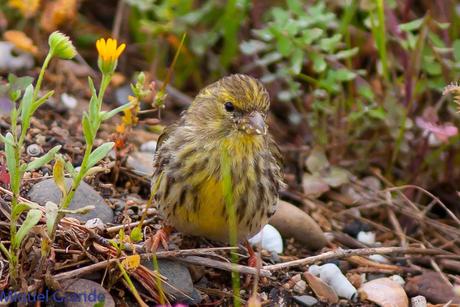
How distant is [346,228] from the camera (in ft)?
11.5

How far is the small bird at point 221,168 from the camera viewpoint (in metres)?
2.76

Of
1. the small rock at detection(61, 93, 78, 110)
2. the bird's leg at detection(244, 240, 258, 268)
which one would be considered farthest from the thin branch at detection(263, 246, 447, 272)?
the small rock at detection(61, 93, 78, 110)

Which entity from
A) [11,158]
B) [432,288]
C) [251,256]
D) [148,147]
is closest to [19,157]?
[11,158]

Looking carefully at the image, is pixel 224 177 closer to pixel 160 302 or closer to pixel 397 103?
pixel 160 302

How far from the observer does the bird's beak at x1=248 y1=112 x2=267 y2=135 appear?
2.75 meters

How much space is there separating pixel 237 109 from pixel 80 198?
1.93 ft

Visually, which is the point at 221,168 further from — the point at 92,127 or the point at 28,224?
the point at 28,224

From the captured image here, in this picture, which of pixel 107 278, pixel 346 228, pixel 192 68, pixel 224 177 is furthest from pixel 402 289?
pixel 192 68

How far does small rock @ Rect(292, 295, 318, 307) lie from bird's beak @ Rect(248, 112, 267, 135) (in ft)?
1.84

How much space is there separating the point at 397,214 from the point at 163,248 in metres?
1.18

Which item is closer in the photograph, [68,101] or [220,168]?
[220,168]

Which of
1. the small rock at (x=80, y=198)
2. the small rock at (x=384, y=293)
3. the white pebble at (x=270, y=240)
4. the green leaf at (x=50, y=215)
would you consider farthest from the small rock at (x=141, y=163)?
the green leaf at (x=50, y=215)

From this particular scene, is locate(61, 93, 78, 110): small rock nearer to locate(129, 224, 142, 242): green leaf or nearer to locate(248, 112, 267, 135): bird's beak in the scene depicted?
locate(248, 112, 267, 135): bird's beak

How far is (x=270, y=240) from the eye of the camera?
318 cm
